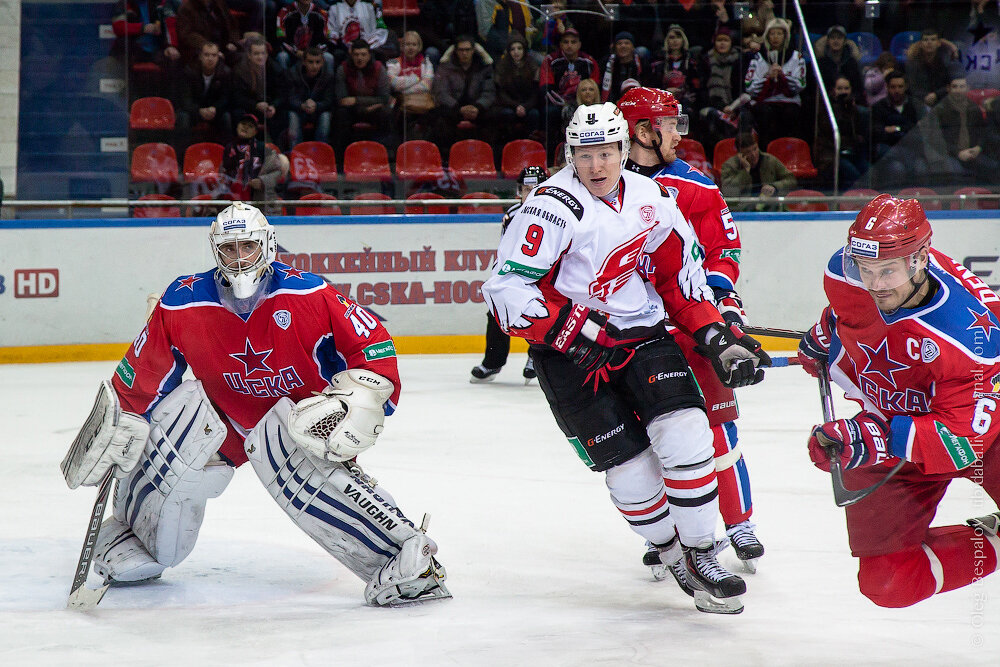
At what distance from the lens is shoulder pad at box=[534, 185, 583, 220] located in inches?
107

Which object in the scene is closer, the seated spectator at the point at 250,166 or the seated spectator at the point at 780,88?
the seated spectator at the point at 250,166

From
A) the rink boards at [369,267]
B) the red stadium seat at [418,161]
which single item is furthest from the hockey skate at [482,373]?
the red stadium seat at [418,161]

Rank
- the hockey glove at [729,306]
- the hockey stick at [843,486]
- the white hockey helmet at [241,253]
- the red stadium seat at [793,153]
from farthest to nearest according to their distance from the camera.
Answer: the red stadium seat at [793,153]
the hockey glove at [729,306]
the white hockey helmet at [241,253]
the hockey stick at [843,486]

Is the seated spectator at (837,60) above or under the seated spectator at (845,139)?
above

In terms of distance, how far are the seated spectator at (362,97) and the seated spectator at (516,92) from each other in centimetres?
85

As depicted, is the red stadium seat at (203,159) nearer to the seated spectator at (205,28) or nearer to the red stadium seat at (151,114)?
the red stadium seat at (151,114)

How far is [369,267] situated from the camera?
752 cm

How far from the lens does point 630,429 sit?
2.78 m

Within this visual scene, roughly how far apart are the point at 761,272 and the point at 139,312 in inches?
169

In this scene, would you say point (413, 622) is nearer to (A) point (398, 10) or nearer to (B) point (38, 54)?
(A) point (398, 10)

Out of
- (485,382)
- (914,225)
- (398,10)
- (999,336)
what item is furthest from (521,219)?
(398,10)

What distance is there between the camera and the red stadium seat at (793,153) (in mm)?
8031

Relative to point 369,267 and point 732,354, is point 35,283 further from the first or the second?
Answer: point 732,354

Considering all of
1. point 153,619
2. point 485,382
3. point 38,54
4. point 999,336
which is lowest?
point 485,382
